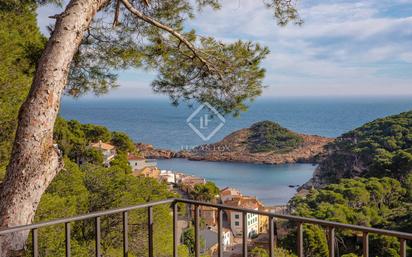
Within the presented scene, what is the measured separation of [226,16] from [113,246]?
25.1 ft

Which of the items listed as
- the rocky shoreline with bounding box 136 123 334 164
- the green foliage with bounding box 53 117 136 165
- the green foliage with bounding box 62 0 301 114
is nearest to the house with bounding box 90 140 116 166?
the green foliage with bounding box 53 117 136 165

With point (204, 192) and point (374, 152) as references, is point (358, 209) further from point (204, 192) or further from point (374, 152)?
point (374, 152)

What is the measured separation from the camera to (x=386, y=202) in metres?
20.2

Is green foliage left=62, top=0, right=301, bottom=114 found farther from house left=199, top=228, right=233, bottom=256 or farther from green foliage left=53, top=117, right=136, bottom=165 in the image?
green foliage left=53, top=117, right=136, bottom=165

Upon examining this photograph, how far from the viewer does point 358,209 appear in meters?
18.2

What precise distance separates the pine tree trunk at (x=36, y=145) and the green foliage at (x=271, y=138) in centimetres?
3442

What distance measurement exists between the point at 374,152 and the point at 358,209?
10.2 m

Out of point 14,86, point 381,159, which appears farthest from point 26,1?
point 381,159

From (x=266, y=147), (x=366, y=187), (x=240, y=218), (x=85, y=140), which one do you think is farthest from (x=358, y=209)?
(x=266, y=147)

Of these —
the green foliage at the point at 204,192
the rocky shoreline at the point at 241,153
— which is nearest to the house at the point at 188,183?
the green foliage at the point at 204,192

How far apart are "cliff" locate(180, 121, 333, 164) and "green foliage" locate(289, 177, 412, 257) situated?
51.2ft

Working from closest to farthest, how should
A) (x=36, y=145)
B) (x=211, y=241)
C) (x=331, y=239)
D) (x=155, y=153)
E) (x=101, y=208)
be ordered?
(x=331, y=239) < (x=36, y=145) < (x=101, y=208) < (x=211, y=241) < (x=155, y=153)

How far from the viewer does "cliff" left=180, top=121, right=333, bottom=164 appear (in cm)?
3762

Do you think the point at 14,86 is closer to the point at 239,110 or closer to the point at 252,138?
the point at 239,110
